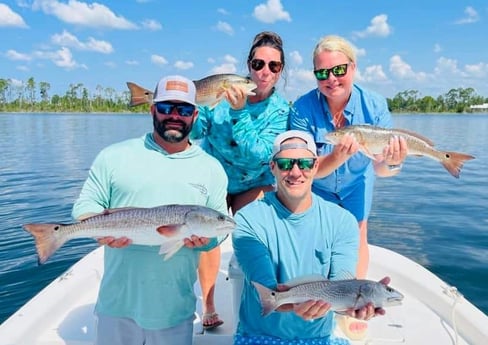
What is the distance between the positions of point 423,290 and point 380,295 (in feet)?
9.02

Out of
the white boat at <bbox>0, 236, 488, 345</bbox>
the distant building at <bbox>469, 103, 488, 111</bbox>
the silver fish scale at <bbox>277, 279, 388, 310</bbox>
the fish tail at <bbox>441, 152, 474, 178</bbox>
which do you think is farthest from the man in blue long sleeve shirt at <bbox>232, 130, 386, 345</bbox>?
the distant building at <bbox>469, 103, 488, 111</bbox>

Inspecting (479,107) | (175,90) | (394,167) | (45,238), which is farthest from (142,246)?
(479,107)

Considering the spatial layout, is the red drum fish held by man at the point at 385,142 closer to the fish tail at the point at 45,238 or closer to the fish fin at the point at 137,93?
the fish fin at the point at 137,93

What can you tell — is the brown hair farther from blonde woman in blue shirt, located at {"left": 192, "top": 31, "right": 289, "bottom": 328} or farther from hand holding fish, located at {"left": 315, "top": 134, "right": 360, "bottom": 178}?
hand holding fish, located at {"left": 315, "top": 134, "right": 360, "bottom": 178}

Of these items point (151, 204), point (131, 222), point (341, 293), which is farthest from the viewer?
point (151, 204)

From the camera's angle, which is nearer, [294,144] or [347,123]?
[294,144]

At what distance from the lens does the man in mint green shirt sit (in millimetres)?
3137

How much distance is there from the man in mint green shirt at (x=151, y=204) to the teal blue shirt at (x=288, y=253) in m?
0.35

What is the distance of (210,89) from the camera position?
14.3 feet

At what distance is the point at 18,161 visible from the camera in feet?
69.0

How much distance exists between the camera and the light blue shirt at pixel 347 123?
4.10m

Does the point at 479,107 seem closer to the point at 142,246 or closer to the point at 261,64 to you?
the point at 261,64

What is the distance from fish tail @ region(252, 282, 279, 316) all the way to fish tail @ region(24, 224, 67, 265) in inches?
51.5

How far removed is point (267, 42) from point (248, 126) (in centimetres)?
79
